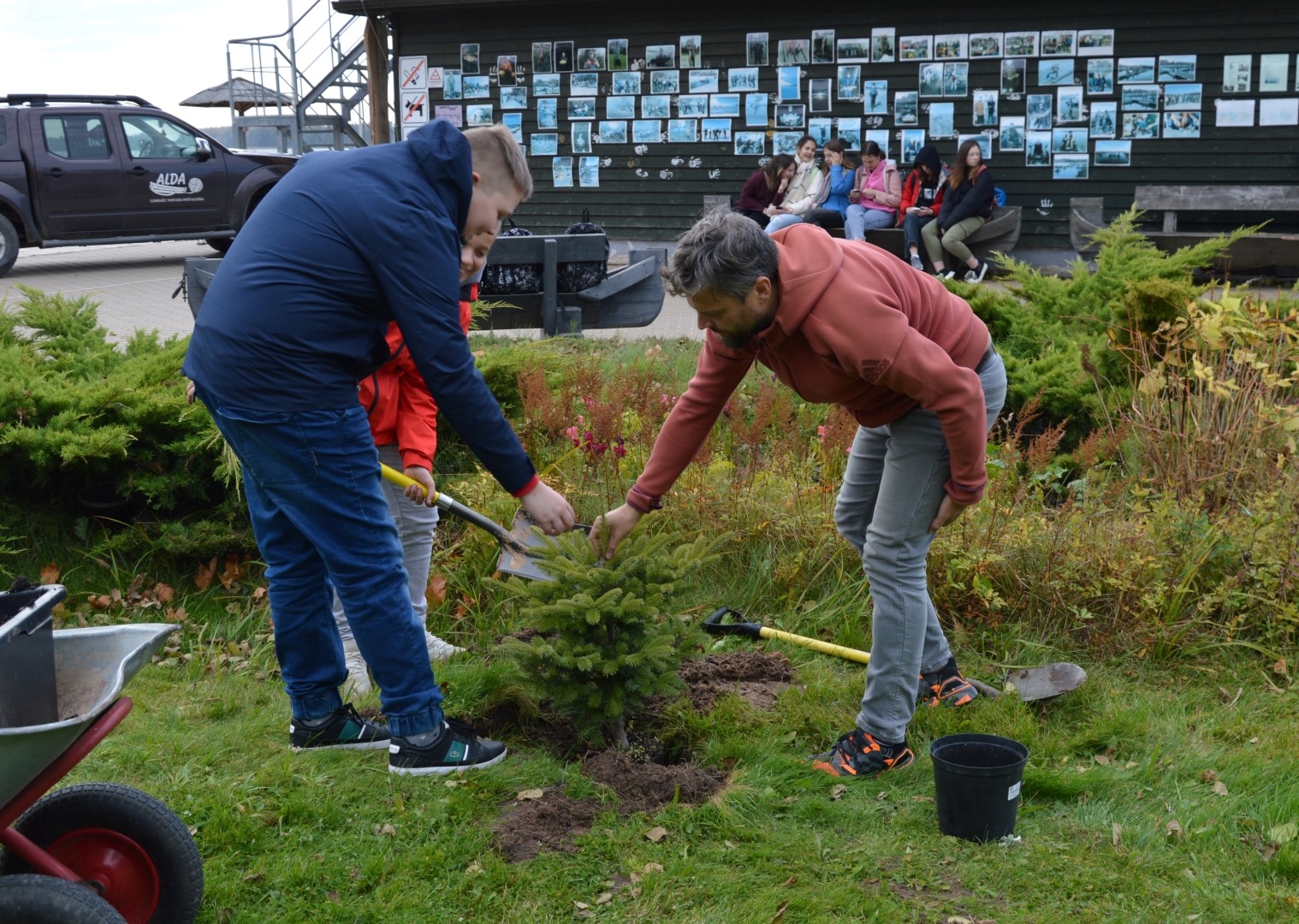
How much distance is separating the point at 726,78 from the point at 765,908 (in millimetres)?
15385

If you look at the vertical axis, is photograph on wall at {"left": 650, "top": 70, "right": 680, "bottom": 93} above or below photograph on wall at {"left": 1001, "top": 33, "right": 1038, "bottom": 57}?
below

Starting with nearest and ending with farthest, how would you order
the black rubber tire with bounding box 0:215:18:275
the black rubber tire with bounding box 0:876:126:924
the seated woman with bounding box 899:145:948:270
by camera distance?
A: the black rubber tire with bounding box 0:876:126:924 → the black rubber tire with bounding box 0:215:18:275 → the seated woman with bounding box 899:145:948:270

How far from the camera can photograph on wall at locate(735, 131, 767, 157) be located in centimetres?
1683

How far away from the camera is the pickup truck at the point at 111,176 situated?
49.6 ft

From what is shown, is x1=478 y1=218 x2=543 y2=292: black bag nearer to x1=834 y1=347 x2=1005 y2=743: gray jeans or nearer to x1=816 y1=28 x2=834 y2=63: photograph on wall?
x1=834 y1=347 x2=1005 y2=743: gray jeans

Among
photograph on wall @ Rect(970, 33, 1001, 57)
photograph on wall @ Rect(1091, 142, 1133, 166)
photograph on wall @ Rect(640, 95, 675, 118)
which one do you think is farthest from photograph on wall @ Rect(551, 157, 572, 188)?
photograph on wall @ Rect(1091, 142, 1133, 166)

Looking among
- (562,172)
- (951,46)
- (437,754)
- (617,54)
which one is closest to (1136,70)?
(951,46)

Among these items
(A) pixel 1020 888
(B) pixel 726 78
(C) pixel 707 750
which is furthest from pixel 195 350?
(B) pixel 726 78

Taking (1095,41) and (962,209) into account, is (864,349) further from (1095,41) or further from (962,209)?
(1095,41)

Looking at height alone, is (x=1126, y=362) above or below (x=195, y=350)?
below

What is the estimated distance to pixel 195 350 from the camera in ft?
10.4

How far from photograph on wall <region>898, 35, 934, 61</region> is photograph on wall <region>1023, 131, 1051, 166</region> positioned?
1.75 meters

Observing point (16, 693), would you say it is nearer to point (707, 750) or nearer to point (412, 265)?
point (412, 265)

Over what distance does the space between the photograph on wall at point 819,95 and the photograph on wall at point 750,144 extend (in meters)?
0.79
